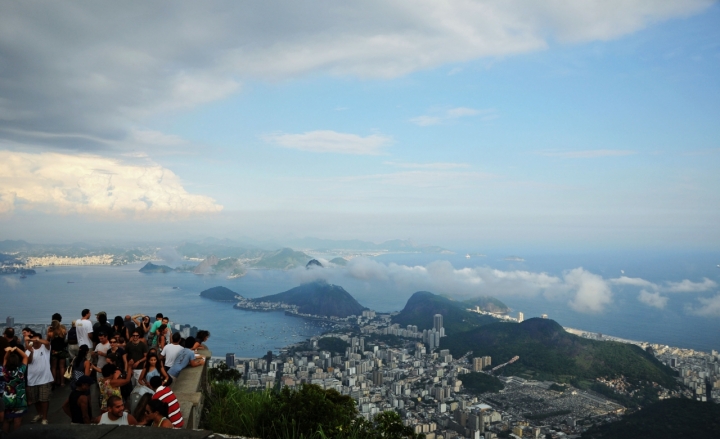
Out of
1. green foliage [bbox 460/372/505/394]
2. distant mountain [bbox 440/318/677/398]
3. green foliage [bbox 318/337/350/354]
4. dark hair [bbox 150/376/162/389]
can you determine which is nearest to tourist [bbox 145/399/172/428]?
dark hair [bbox 150/376/162/389]

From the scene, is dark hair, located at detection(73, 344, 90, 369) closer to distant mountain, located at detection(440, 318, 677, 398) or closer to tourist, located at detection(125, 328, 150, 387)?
tourist, located at detection(125, 328, 150, 387)

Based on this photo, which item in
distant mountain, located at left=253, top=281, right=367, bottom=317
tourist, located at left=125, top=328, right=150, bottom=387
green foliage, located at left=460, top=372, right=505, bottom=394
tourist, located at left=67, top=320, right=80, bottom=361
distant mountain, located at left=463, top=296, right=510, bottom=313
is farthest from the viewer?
distant mountain, located at left=463, top=296, right=510, bottom=313

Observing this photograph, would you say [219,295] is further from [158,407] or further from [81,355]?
[158,407]

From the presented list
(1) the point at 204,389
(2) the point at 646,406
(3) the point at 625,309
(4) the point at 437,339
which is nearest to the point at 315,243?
(3) the point at 625,309

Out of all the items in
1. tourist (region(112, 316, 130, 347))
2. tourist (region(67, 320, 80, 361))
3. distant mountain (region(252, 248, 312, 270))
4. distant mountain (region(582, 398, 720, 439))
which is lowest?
distant mountain (region(582, 398, 720, 439))

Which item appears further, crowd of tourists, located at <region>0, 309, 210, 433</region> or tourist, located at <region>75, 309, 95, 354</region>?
tourist, located at <region>75, 309, 95, 354</region>

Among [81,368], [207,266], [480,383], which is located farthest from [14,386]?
[207,266]

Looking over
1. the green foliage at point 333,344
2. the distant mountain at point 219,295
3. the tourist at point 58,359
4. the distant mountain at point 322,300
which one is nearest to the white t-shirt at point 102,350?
the tourist at point 58,359
